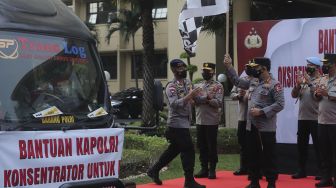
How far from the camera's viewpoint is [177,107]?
8.08 meters

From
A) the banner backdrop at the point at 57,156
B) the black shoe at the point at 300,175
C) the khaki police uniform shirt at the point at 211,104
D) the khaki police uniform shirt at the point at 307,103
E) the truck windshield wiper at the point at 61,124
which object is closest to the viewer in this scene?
the banner backdrop at the point at 57,156

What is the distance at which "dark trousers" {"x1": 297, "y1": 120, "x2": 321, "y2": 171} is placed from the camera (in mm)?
9023

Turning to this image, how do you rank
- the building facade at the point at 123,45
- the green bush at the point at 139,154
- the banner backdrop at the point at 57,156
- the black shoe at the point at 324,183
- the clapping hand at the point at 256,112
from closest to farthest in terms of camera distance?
the banner backdrop at the point at 57,156 < the clapping hand at the point at 256,112 < the black shoe at the point at 324,183 < the green bush at the point at 139,154 < the building facade at the point at 123,45

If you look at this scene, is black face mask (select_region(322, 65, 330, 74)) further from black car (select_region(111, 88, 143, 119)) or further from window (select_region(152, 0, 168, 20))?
window (select_region(152, 0, 168, 20))

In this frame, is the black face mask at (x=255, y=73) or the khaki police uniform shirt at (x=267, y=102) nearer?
the khaki police uniform shirt at (x=267, y=102)

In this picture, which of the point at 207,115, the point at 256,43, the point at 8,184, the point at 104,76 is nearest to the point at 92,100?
the point at 104,76

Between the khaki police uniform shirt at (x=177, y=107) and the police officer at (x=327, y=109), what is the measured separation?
6.50 feet

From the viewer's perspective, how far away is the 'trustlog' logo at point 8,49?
199 inches

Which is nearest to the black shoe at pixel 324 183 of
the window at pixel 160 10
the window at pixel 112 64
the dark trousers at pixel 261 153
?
the dark trousers at pixel 261 153

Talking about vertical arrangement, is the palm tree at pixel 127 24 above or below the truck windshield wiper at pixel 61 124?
above

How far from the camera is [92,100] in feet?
18.9

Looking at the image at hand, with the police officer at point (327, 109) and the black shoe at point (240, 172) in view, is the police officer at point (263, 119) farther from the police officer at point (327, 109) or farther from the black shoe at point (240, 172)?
the black shoe at point (240, 172)

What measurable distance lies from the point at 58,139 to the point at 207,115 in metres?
4.58

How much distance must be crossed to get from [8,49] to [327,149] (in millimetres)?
5393
